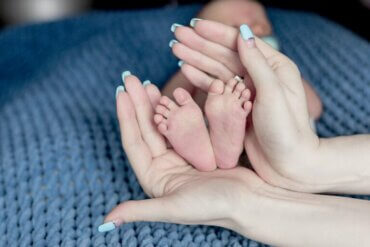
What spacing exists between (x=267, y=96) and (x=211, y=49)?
0.16m

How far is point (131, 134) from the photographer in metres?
0.86

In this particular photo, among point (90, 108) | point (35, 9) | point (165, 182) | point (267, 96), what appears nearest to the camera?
point (267, 96)

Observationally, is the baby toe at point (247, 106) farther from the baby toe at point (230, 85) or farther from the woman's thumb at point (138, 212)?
the woman's thumb at point (138, 212)

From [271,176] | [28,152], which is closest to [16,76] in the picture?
[28,152]

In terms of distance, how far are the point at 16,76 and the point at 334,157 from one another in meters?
1.07

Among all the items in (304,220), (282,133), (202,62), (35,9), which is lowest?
(304,220)

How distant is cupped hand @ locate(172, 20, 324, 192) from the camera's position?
0.73 m

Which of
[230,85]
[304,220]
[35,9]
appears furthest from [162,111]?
[35,9]

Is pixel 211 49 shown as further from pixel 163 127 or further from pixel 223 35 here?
pixel 163 127

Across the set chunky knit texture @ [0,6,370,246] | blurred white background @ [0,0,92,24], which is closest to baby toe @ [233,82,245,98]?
chunky knit texture @ [0,6,370,246]

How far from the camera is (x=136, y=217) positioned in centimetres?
75

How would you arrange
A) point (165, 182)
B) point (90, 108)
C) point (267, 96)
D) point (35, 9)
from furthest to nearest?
point (35, 9)
point (90, 108)
point (165, 182)
point (267, 96)

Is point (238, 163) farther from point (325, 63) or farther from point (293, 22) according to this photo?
point (293, 22)

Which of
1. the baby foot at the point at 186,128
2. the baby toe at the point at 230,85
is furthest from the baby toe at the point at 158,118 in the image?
the baby toe at the point at 230,85
